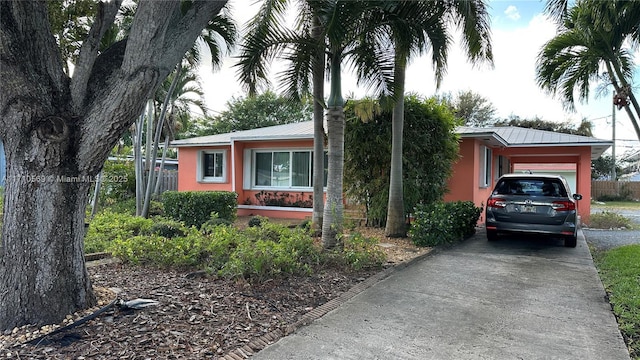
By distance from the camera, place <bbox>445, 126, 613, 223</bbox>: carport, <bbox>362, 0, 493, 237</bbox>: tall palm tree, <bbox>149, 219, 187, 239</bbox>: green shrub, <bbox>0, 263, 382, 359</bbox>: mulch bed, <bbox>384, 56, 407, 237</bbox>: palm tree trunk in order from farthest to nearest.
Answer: <bbox>445, 126, 613, 223</bbox>: carport
<bbox>384, 56, 407, 237</bbox>: palm tree trunk
<bbox>149, 219, 187, 239</bbox>: green shrub
<bbox>362, 0, 493, 237</bbox>: tall palm tree
<bbox>0, 263, 382, 359</bbox>: mulch bed

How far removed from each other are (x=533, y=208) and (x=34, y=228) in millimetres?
8599

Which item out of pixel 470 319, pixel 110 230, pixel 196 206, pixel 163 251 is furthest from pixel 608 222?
pixel 110 230

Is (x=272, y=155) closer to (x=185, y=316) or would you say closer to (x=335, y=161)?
(x=335, y=161)

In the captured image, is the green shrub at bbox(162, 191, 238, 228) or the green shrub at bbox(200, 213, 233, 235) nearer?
the green shrub at bbox(200, 213, 233, 235)

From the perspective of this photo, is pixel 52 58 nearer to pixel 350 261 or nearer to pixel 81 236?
pixel 81 236

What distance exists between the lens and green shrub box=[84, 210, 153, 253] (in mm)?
7387

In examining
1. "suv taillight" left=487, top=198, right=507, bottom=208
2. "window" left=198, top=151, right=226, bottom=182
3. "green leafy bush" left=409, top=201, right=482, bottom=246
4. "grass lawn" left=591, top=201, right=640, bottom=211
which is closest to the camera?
"green leafy bush" left=409, top=201, right=482, bottom=246

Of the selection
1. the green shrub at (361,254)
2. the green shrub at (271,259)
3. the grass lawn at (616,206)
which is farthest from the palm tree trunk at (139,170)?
the grass lawn at (616,206)

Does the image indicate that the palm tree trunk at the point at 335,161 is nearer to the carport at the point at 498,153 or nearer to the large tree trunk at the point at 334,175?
the large tree trunk at the point at 334,175

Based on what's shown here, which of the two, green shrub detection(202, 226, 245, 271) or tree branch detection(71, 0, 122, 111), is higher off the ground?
tree branch detection(71, 0, 122, 111)

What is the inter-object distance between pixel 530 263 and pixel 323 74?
5.36 metres

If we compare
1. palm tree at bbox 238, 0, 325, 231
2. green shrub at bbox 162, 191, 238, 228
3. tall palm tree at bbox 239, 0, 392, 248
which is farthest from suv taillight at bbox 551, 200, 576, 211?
green shrub at bbox 162, 191, 238, 228

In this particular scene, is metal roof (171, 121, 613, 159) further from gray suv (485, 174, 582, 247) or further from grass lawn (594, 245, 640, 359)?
grass lawn (594, 245, 640, 359)

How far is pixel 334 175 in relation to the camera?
7117 millimetres
